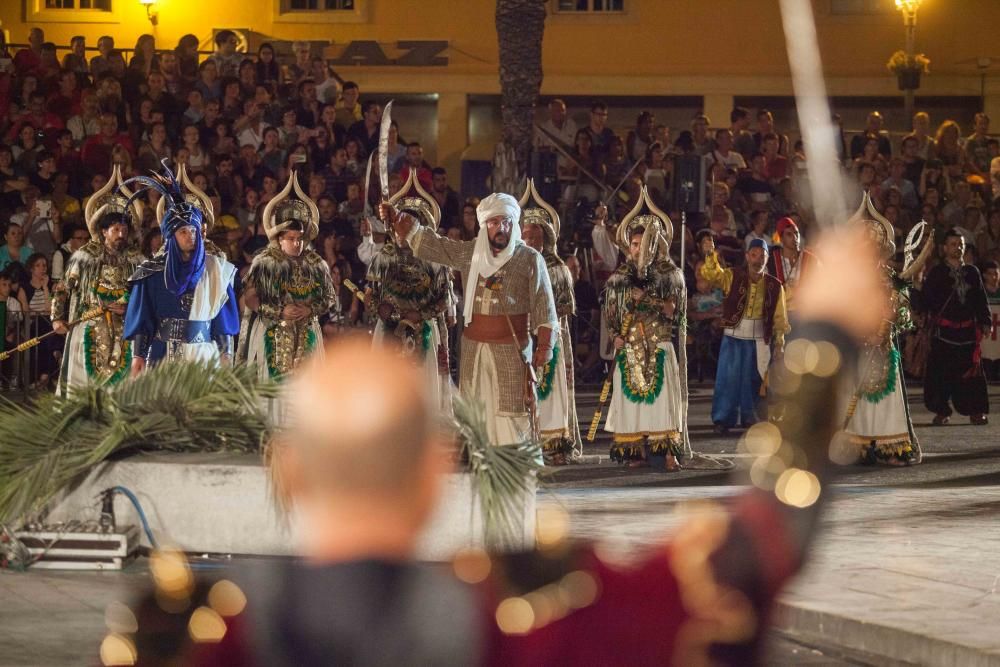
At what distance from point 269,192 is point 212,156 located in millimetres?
1008

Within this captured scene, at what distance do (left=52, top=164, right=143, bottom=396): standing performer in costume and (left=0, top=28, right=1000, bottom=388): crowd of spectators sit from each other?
3726mm

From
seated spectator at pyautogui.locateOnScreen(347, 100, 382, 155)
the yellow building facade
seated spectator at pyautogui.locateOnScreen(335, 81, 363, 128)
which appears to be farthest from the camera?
the yellow building facade

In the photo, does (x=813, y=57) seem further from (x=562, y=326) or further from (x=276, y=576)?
(x=562, y=326)

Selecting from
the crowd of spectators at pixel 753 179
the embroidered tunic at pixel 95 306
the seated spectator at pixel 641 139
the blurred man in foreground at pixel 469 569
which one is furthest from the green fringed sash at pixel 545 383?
the blurred man in foreground at pixel 469 569

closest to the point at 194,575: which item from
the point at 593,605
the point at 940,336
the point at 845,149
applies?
the point at 593,605

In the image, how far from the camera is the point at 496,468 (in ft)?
29.8

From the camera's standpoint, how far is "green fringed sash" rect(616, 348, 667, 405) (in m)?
14.6

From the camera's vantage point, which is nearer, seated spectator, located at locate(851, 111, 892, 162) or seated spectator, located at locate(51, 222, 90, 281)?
seated spectator, located at locate(51, 222, 90, 281)

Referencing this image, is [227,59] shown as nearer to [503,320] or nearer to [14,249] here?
[14,249]

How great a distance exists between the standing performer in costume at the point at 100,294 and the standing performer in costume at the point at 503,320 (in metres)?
3.71

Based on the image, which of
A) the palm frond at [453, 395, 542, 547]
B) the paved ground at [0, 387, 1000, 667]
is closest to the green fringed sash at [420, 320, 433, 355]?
the paved ground at [0, 387, 1000, 667]

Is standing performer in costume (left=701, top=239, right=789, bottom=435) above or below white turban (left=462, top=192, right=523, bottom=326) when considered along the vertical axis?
below

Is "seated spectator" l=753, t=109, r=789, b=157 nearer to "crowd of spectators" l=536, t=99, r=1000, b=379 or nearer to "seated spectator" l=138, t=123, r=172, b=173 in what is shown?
"crowd of spectators" l=536, t=99, r=1000, b=379

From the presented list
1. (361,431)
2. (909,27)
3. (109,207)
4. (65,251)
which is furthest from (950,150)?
(361,431)
